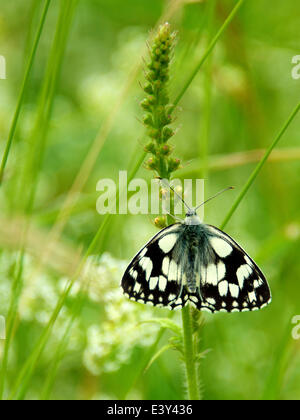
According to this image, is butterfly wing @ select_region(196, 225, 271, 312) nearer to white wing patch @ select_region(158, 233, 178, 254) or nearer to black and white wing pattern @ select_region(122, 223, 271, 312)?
black and white wing pattern @ select_region(122, 223, 271, 312)

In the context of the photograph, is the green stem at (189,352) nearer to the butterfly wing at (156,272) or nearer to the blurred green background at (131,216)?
the butterfly wing at (156,272)

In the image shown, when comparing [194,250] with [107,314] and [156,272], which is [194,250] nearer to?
[156,272]

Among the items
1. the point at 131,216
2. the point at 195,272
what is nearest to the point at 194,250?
the point at 195,272

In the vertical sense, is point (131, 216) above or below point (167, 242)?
above

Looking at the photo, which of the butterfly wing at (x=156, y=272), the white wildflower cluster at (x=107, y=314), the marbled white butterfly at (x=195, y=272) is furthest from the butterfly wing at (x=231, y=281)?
the white wildflower cluster at (x=107, y=314)

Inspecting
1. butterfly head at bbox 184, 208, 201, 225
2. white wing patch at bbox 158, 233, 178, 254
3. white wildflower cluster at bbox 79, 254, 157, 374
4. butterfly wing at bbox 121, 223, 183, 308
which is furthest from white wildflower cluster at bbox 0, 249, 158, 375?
butterfly head at bbox 184, 208, 201, 225

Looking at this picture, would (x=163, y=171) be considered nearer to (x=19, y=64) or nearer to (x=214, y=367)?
(x=214, y=367)
